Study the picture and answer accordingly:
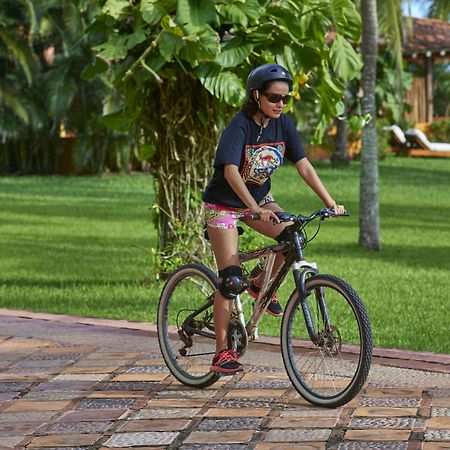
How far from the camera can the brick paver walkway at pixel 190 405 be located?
568 centimetres

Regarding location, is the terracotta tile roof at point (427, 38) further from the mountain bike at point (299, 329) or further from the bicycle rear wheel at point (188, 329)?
the mountain bike at point (299, 329)

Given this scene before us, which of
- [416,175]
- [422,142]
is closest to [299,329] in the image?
[416,175]

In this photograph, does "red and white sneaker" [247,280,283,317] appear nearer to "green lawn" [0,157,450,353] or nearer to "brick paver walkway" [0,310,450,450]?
"brick paver walkway" [0,310,450,450]

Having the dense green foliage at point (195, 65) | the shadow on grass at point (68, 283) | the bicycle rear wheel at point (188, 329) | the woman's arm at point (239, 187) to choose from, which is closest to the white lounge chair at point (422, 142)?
the shadow on grass at point (68, 283)

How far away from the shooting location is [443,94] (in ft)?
205

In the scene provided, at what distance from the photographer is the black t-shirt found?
645 cm

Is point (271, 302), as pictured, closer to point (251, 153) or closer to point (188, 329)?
point (188, 329)

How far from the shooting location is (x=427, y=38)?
46500 millimetres

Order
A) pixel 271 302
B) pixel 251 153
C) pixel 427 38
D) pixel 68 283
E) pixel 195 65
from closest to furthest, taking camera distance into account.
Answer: pixel 251 153, pixel 271 302, pixel 195 65, pixel 68 283, pixel 427 38

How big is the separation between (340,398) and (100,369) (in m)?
1.75

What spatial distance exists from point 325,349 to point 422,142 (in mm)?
34688

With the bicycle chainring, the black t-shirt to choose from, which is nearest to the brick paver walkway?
the bicycle chainring

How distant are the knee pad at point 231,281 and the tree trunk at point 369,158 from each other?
30.9ft

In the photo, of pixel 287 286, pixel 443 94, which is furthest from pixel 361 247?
pixel 443 94
